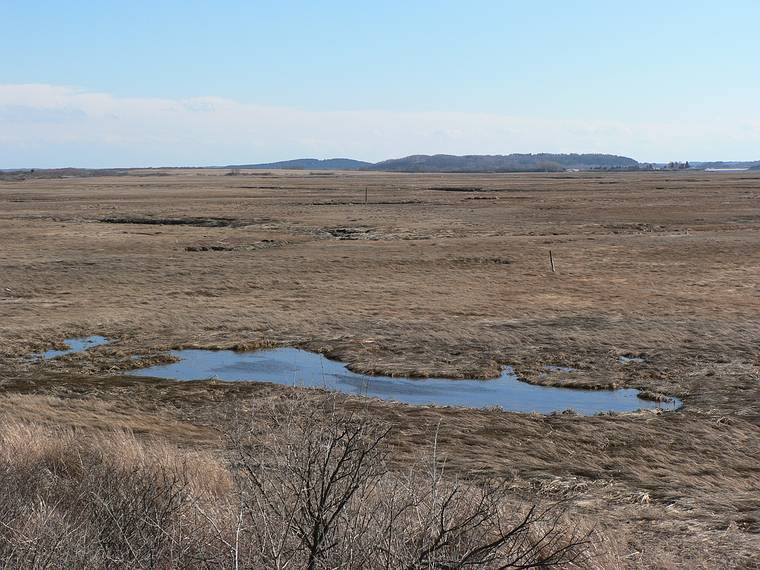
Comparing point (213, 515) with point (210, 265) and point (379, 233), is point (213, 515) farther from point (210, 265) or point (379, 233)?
point (379, 233)

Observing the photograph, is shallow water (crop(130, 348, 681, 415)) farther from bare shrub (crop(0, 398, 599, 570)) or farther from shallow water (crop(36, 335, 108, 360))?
bare shrub (crop(0, 398, 599, 570))

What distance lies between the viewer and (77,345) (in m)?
25.7

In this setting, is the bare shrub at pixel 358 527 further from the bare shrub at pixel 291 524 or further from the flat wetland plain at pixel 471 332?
the flat wetland plain at pixel 471 332

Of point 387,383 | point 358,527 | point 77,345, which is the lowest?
point 387,383

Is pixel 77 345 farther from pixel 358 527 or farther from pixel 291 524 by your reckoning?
pixel 358 527

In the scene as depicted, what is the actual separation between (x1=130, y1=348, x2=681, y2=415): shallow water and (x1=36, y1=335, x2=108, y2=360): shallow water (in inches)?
107

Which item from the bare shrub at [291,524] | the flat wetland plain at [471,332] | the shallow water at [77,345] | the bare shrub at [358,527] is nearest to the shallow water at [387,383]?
the flat wetland plain at [471,332]

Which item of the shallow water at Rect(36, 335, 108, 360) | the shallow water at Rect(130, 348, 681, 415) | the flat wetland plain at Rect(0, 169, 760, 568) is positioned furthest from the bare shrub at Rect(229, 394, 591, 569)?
the shallow water at Rect(36, 335, 108, 360)

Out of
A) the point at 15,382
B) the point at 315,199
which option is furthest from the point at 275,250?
the point at 315,199

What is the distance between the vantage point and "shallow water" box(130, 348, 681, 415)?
19.6 m

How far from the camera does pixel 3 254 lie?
1777 inches

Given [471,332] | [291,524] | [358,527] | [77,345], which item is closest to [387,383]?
[471,332]

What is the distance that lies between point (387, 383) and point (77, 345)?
9963 mm

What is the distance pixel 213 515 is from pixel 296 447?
1176mm
